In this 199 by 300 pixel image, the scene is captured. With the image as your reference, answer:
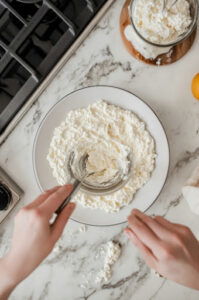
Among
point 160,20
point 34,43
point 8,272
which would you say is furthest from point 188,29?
point 8,272

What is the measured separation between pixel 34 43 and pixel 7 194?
32 centimetres

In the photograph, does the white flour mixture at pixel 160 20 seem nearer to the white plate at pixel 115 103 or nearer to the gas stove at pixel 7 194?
the white plate at pixel 115 103

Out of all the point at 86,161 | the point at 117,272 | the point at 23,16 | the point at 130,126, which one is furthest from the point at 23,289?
the point at 23,16

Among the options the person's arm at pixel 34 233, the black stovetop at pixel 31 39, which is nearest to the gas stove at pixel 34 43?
the black stovetop at pixel 31 39

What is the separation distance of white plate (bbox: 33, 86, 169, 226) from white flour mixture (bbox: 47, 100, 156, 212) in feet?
0.04

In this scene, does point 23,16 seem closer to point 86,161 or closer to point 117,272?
point 86,161

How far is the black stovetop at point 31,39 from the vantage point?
94cm

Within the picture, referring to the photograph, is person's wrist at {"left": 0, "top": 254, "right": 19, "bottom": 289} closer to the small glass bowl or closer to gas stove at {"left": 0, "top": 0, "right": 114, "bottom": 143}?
gas stove at {"left": 0, "top": 0, "right": 114, "bottom": 143}

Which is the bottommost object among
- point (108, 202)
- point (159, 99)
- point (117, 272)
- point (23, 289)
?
point (23, 289)

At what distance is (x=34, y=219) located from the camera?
0.75m

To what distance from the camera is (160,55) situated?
3.23 ft

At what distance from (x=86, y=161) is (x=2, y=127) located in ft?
0.62

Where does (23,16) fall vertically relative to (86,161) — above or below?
above

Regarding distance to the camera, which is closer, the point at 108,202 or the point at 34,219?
the point at 34,219
